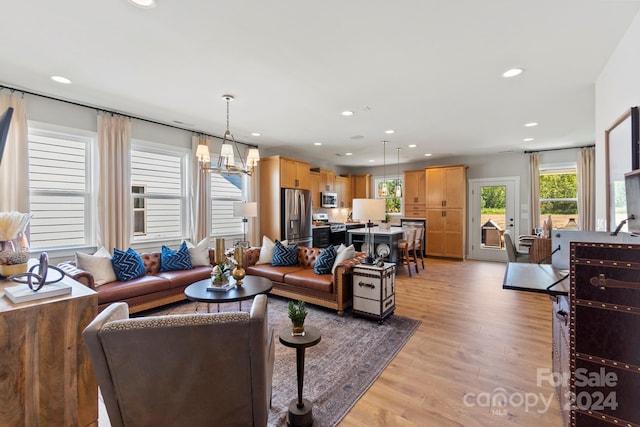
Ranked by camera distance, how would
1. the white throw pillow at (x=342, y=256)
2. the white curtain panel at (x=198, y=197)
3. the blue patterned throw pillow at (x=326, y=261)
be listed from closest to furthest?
1. the white throw pillow at (x=342, y=256)
2. the blue patterned throw pillow at (x=326, y=261)
3. the white curtain panel at (x=198, y=197)

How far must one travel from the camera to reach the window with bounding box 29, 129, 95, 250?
139 inches

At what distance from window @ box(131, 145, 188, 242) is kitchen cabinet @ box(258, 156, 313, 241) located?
64.7 inches

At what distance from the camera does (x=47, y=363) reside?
3.95 ft

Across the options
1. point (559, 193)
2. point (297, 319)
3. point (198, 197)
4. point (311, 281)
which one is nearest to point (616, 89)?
point (297, 319)

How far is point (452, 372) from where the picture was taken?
236cm

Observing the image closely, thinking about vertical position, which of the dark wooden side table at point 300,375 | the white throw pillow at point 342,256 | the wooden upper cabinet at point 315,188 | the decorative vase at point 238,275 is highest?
the wooden upper cabinet at point 315,188

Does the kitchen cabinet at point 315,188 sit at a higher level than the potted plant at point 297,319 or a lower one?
higher

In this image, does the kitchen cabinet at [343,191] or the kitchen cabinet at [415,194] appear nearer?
the kitchen cabinet at [415,194]

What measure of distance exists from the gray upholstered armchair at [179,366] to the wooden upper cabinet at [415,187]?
24.6 feet

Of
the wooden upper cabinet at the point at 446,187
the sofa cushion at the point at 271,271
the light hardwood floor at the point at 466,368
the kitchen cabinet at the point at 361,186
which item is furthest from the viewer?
the kitchen cabinet at the point at 361,186

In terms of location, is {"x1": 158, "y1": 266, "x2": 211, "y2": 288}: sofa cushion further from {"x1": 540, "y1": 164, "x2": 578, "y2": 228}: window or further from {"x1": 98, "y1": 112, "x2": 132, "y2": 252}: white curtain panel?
{"x1": 540, "y1": 164, "x2": 578, "y2": 228}: window

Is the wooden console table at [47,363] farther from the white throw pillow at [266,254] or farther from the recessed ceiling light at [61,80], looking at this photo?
the white throw pillow at [266,254]

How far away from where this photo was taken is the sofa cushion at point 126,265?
11.7 feet

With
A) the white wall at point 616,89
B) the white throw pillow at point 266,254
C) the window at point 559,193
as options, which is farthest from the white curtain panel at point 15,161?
the window at point 559,193
